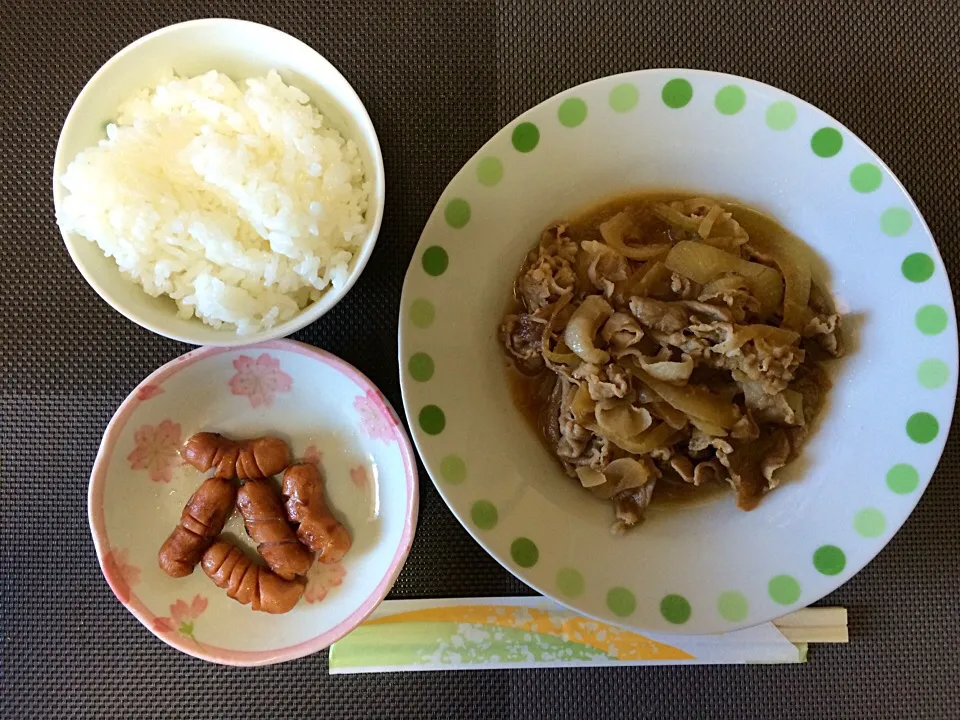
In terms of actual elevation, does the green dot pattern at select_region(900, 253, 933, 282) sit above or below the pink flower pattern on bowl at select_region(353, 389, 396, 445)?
above

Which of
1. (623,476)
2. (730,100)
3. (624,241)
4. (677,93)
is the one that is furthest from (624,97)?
(623,476)

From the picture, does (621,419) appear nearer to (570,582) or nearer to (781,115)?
(570,582)

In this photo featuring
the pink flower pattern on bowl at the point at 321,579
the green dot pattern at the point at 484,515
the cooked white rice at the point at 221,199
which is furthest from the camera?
the pink flower pattern on bowl at the point at 321,579

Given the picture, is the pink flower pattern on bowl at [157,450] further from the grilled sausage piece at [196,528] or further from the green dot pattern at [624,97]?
the green dot pattern at [624,97]

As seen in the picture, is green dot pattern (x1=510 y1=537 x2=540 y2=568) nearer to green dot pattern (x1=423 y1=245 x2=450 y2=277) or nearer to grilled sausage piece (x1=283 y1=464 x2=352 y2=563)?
grilled sausage piece (x1=283 y1=464 x2=352 y2=563)

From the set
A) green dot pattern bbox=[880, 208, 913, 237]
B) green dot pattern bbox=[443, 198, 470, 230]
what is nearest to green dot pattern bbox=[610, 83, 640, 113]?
green dot pattern bbox=[443, 198, 470, 230]

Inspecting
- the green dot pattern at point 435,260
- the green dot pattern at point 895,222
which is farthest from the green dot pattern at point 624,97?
the green dot pattern at point 895,222

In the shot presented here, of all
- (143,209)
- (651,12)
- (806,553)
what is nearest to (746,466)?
(806,553)

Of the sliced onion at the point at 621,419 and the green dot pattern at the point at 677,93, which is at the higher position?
the green dot pattern at the point at 677,93
